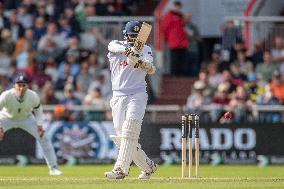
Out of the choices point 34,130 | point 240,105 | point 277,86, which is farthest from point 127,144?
point 277,86

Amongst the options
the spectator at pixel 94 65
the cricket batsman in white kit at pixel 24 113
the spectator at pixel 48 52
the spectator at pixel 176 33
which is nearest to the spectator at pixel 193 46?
the spectator at pixel 176 33

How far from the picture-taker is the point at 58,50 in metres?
28.7

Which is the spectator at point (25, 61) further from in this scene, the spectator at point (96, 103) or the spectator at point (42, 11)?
the spectator at point (96, 103)

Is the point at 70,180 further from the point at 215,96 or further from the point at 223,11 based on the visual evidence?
the point at 223,11

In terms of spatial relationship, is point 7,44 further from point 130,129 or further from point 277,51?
point 130,129

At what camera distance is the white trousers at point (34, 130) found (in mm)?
21797

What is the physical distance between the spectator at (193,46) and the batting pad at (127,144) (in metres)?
11.4

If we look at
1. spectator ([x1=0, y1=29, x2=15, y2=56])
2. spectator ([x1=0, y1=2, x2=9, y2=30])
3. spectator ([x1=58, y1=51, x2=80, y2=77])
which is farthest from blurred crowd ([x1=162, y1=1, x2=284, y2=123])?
spectator ([x1=0, y1=2, x2=9, y2=30])

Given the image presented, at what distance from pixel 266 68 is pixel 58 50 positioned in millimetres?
5037

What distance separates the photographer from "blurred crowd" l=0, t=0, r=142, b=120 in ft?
90.0

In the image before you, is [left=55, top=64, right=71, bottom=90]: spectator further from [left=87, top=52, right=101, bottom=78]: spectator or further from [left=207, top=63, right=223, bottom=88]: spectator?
[left=207, top=63, right=223, bottom=88]: spectator

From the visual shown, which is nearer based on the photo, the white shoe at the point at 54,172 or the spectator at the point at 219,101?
the white shoe at the point at 54,172

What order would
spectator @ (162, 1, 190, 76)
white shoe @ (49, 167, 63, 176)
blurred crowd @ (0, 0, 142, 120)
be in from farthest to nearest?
spectator @ (162, 1, 190, 76) < blurred crowd @ (0, 0, 142, 120) < white shoe @ (49, 167, 63, 176)

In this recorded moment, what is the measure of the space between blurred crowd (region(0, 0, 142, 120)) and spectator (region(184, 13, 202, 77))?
193 centimetres
